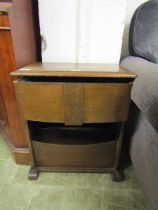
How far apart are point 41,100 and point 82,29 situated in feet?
1.39

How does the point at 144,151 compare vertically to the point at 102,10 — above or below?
below

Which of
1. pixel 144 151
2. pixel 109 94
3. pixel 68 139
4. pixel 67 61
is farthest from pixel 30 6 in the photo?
pixel 144 151

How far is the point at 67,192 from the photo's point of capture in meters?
0.85

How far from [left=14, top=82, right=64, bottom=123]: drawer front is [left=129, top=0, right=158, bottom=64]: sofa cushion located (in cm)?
50

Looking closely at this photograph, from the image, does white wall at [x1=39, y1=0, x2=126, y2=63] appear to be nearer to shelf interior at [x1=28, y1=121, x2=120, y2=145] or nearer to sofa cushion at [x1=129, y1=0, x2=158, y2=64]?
sofa cushion at [x1=129, y1=0, x2=158, y2=64]

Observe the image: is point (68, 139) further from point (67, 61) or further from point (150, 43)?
point (150, 43)

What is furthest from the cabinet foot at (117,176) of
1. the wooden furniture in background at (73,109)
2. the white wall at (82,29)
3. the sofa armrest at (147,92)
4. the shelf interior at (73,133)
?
the white wall at (82,29)

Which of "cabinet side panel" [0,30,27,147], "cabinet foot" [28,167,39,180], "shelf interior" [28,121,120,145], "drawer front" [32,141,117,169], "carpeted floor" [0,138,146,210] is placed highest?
"cabinet side panel" [0,30,27,147]

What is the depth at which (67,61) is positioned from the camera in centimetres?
96

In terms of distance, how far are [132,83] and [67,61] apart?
410 millimetres

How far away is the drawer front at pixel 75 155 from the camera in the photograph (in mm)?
866

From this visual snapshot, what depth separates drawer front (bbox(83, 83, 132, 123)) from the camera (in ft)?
2.27

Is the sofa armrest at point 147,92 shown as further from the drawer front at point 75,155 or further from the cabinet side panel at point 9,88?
the cabinet side panel at point 9,88

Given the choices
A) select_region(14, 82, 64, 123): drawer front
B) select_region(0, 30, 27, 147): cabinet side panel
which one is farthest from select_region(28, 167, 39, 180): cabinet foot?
select_region(14, 82, 64, 123): drawer front
